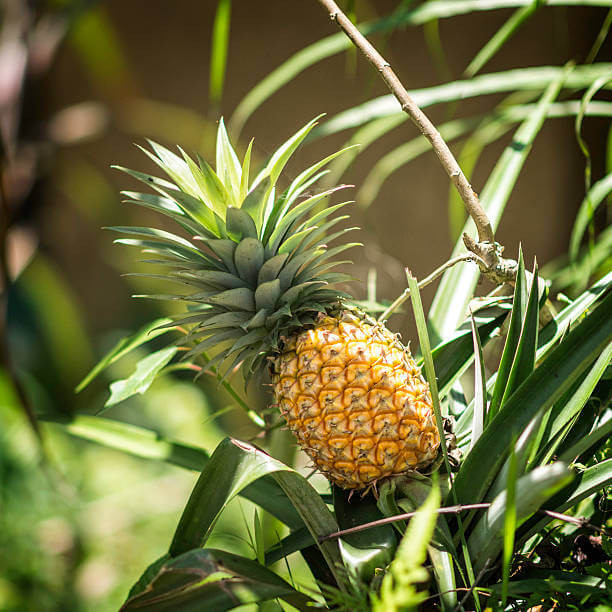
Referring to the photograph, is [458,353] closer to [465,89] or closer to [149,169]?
[465,89]

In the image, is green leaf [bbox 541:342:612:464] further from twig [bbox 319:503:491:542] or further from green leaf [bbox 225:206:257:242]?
green leaf [bbox 225:206:257:242]

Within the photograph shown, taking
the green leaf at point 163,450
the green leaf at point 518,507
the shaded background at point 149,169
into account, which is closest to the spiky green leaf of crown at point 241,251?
the green leaf at point 163,450

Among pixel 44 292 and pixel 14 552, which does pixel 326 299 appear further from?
pixel 44 292

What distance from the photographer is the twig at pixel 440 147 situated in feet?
1.62

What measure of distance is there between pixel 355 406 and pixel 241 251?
7.0 inches

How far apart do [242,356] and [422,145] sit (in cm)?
52

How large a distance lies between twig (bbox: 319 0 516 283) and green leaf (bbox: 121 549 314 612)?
0.33 m

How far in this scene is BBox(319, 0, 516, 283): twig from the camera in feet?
1.62

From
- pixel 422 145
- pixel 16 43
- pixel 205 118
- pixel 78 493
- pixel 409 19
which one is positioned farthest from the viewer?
pixel 205 118

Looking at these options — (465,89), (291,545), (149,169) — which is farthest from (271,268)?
(149,169)

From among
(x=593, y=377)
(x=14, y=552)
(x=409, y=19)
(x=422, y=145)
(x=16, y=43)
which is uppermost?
(x=16, y=43)

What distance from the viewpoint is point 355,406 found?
506mm

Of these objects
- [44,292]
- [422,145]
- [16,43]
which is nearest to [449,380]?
[422,145]

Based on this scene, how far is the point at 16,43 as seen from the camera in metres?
1.18
